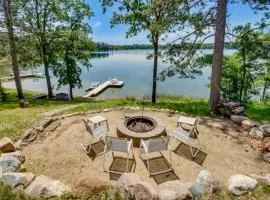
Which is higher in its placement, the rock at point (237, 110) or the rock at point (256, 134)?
the rock at point (237, 110)

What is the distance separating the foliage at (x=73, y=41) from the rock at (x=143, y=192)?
54.5 feet

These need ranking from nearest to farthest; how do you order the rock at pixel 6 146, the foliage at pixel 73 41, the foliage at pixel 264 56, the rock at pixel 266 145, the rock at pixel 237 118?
1. the rock at pixel 6 146
2. the rock at pixel 266 145
3. the rock at pixel 237 118
4. the foliage at pixel 264 56
5. the foliage at pixel 73 41

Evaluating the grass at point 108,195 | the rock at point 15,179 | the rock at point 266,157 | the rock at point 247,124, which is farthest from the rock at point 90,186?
the rock at point 247,124

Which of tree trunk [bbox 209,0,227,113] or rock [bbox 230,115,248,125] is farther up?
tree trunk [bbox 209,0,227,113]

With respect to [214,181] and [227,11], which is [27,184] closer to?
[214,181]

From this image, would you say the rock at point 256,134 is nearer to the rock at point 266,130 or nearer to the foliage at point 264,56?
the rock at point 266,130

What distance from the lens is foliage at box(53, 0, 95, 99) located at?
18406 mm

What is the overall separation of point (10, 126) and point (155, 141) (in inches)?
204

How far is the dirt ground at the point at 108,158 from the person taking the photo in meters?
5.41

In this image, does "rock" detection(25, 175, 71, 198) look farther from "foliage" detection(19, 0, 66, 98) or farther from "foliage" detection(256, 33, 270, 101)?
"foliage" detection(19, 0, 66, 98)

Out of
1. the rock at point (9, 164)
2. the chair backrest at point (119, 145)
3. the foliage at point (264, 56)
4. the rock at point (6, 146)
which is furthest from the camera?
the foliage at point (264, 56)

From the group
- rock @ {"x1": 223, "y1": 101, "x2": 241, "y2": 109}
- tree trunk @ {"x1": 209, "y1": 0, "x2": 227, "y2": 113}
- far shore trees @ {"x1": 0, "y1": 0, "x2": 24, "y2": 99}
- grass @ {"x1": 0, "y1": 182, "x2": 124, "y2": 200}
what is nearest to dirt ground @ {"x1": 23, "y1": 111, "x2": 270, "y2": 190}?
grass @ {"x1": 0, "y1": 182, "x2": 124, "y2": 200}

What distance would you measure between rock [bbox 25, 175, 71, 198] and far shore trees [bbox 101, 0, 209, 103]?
7.83m

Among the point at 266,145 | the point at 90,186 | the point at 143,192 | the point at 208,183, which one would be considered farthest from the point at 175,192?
the point at 266,145
